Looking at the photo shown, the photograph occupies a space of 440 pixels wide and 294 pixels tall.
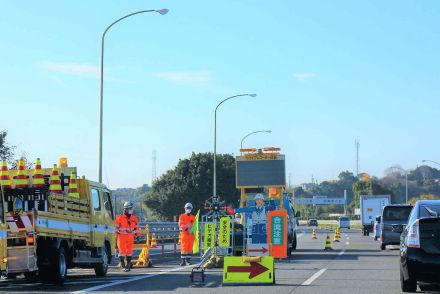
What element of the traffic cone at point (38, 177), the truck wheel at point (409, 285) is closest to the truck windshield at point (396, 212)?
the traffic cone at point (38, 177)

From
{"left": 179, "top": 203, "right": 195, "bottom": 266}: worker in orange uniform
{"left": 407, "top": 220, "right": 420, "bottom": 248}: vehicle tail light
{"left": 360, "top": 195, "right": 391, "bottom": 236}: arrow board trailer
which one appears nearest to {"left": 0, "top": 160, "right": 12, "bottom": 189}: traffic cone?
{"left": 179, "top": 203, "right": 195, "bottom": 266}: worker in orange uniform

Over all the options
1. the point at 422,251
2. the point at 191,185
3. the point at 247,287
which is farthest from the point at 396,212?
the point at 191,185

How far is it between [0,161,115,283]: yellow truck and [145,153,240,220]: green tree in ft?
210

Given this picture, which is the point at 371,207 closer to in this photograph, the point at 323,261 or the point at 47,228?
the point at 323,261

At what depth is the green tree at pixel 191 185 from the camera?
85562 millimetres

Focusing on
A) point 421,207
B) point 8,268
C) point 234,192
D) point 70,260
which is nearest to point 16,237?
point 8,268

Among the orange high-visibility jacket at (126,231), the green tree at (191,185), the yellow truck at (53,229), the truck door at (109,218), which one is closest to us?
the yellow truck at (53,229)

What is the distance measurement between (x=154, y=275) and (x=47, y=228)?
4084mm

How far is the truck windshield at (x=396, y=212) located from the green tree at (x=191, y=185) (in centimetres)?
4877

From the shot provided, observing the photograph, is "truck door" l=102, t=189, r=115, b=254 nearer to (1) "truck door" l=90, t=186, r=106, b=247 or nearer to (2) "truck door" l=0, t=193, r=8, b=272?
(1) "truck door" l=90, t=186, r=106, b=247

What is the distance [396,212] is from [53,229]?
2150 cm

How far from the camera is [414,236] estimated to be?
555 inches

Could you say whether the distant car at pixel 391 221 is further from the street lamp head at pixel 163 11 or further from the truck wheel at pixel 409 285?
the truck wheel at pixel 409 285

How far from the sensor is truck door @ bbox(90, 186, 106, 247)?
66.4 feet
